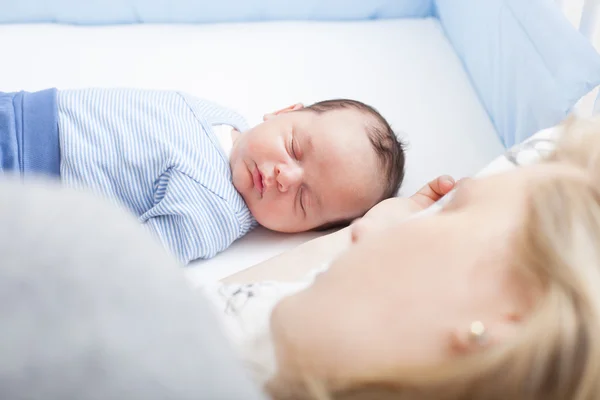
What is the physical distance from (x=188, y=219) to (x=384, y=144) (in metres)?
0.36

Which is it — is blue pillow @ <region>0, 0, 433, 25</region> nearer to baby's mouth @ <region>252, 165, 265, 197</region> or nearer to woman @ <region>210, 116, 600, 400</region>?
baby's mouth @ <region>252, 165, 265, 197</region>

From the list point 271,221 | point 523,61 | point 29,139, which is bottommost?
point 271,221

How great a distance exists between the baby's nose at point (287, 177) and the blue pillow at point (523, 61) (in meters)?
0.41

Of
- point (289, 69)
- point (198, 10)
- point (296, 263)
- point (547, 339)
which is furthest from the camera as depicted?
point (198, 10)

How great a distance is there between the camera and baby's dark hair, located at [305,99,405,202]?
108cm

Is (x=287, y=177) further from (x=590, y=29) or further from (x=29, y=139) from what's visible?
(x=590, y=29)

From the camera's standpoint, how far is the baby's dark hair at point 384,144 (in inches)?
42.6

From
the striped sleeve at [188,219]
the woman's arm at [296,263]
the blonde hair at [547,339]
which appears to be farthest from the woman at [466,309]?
the striped sleeve at [188,219]

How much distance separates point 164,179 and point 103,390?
725 mm

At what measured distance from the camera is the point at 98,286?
1.09ft

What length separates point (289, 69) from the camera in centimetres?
139

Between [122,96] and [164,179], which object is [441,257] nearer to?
[164,179]

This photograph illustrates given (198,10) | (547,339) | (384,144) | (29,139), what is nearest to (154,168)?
(29,139)

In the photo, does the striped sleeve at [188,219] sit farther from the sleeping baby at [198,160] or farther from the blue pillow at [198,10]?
the blue pillow at [198,10]
